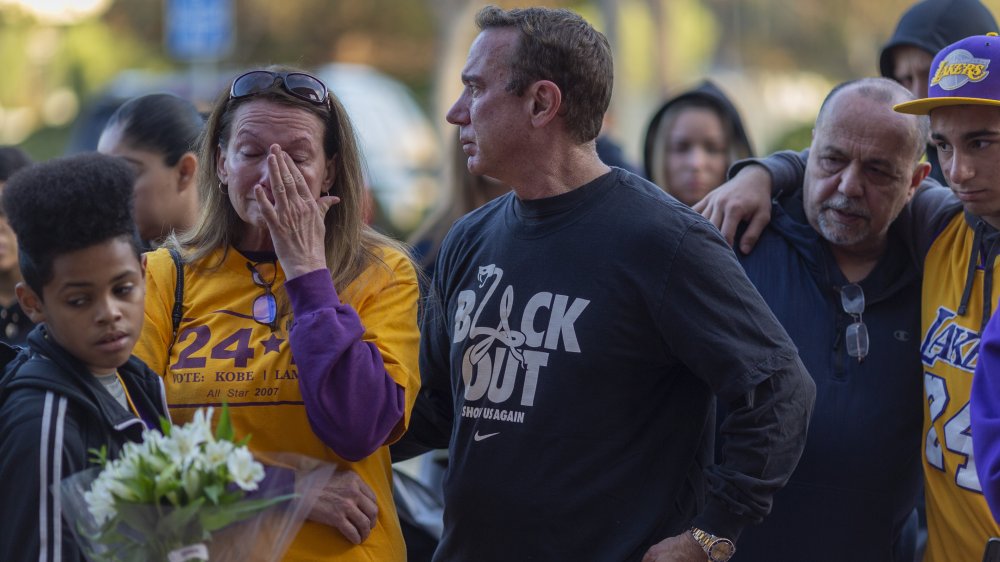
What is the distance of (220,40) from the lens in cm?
1276

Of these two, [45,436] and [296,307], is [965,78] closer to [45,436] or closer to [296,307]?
[296,307]

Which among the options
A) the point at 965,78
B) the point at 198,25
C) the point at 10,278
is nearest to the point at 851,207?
the point at 965,78

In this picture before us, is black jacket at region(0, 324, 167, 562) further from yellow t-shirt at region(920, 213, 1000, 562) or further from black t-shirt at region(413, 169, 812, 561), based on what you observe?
yellow t-shirt at region(920, 213, 1000, 562)

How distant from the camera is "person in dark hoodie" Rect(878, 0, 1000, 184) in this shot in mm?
5254

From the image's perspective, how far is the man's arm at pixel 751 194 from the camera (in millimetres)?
4219

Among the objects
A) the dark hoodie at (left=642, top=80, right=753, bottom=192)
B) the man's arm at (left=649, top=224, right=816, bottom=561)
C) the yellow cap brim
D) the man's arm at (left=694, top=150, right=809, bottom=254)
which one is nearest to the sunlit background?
the dark hoodie at (left=642, top=80, right=753, bottom=192)

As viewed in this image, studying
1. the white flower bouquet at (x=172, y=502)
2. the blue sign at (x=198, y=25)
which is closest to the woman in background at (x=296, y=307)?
the white flower bouquet at (x=172, y=502)

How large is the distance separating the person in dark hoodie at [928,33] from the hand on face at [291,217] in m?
2.81

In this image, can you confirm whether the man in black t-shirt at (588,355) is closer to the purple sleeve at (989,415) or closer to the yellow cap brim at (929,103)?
the purple sleeve at (989,415)

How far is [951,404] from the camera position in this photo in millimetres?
3662

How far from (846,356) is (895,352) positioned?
5.7 inches

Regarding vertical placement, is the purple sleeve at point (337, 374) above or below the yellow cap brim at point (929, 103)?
below

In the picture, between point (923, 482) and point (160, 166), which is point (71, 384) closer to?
point (160, 166)

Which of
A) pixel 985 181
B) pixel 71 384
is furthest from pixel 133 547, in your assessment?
pixel 985 181
